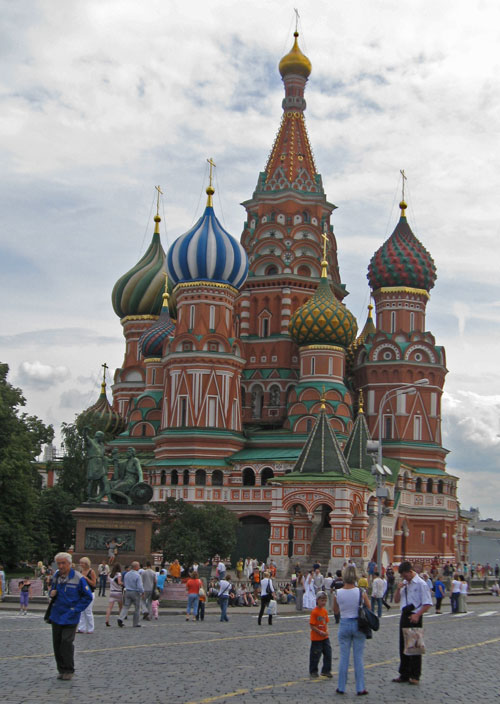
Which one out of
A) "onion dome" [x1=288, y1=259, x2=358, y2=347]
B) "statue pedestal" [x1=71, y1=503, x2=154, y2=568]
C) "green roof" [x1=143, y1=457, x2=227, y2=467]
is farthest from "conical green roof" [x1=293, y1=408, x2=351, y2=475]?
"onion dome" [x1=288, y1=259, x2=358, y2=347]

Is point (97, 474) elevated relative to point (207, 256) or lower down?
lower down

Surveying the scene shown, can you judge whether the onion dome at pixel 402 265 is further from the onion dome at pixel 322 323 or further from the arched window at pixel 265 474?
the arched window at pixel 265 474

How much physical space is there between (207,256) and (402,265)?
487 inches

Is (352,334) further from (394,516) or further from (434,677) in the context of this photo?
(434,677)

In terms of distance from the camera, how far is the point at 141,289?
63.4m

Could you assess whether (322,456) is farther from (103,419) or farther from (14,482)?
(103,419)

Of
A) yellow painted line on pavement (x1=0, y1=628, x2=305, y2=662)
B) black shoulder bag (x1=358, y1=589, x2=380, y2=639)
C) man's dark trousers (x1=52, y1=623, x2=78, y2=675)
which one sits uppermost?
black shoulder bag (x1=358, y1=589, x2=380, y2=639)

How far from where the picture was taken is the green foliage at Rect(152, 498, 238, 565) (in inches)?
1453

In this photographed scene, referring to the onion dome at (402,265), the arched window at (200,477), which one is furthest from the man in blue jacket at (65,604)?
the onion dome at (402,265)

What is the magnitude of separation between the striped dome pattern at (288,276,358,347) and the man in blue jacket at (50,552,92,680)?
41.3 m

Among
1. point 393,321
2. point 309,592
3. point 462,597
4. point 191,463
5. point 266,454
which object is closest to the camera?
point 309,592

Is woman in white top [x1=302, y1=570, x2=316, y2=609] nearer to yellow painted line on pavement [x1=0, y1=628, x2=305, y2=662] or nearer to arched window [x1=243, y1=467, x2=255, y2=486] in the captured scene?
yellow painted line on pavement [x1=0, y1=628, x2=305, y2=662]

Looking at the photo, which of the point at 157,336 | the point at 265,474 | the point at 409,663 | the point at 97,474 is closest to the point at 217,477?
the point at 265,474

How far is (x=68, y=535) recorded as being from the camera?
54.1 meters
